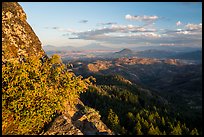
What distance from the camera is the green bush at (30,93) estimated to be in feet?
97.0

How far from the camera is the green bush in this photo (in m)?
29.6

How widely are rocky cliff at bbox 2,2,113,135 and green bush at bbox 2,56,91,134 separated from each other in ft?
6.45

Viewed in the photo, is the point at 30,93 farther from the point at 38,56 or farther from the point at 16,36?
the point at 16,36

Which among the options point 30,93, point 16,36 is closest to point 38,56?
point 30,93

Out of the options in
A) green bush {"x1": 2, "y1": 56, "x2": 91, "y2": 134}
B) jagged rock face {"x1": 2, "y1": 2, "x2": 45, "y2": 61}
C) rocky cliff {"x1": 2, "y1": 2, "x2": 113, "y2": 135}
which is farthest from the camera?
jagged rock face {"x1": 2, "y1": 2, "x2": 45, "y2": 61}

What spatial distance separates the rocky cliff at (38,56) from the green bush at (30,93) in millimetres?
1965

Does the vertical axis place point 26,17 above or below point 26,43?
above

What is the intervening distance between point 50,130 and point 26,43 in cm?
8924

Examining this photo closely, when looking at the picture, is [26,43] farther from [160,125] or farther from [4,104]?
[4,104]

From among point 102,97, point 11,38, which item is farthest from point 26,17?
point 102,97

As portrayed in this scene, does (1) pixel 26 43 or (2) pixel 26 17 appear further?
(2) pixel 26 17

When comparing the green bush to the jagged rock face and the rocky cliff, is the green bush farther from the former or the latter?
the jagged rock face

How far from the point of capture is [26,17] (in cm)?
15512

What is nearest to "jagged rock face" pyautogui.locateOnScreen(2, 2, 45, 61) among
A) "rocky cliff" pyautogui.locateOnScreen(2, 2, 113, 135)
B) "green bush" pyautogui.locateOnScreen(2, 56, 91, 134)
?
"rocky cliff" pyautogui.locateOnScreen(2, 2, 113, 135)
